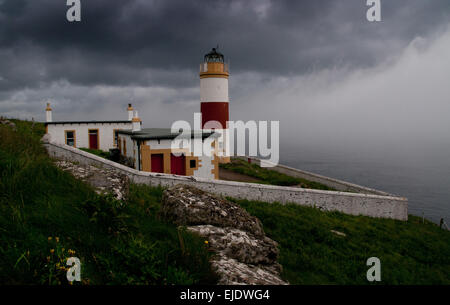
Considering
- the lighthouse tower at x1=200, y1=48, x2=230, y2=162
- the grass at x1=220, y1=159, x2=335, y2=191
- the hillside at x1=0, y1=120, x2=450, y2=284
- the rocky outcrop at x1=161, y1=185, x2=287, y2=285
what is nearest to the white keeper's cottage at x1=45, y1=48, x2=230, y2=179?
the lighthouse tower at x1=200, y1=48, x2=230, y2=162

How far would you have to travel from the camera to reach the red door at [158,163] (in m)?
18.1

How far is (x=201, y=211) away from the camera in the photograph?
5.94 meters

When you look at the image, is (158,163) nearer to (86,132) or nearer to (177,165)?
(177,165)

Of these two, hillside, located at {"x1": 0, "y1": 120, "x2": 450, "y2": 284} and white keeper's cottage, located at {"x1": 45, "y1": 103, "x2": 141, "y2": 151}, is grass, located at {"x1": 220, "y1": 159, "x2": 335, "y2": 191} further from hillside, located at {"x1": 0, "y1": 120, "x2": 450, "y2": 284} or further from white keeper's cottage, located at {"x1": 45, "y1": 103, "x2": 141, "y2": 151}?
hillside, located at {"x1": 0, "y1": 120, "x2": 450, "y2": 284}

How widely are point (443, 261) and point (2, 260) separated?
13643mm

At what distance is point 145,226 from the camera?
5.07 meters

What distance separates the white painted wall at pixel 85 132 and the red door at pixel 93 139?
243 millimetres

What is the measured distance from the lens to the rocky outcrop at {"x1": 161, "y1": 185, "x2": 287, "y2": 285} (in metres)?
4.49

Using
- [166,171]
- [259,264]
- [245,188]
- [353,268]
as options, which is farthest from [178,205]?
[166,171]

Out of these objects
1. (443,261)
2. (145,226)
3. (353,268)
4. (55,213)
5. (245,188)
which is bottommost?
(443,261)

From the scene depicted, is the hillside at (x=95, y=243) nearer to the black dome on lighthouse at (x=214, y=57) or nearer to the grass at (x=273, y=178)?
the grass at (x=273, y=178)

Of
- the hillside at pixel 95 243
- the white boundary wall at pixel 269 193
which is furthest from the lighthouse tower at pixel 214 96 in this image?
the hillside at pixel 95 243

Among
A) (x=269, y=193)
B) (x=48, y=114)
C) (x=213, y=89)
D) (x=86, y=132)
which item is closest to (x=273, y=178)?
(x=213, y=89)
